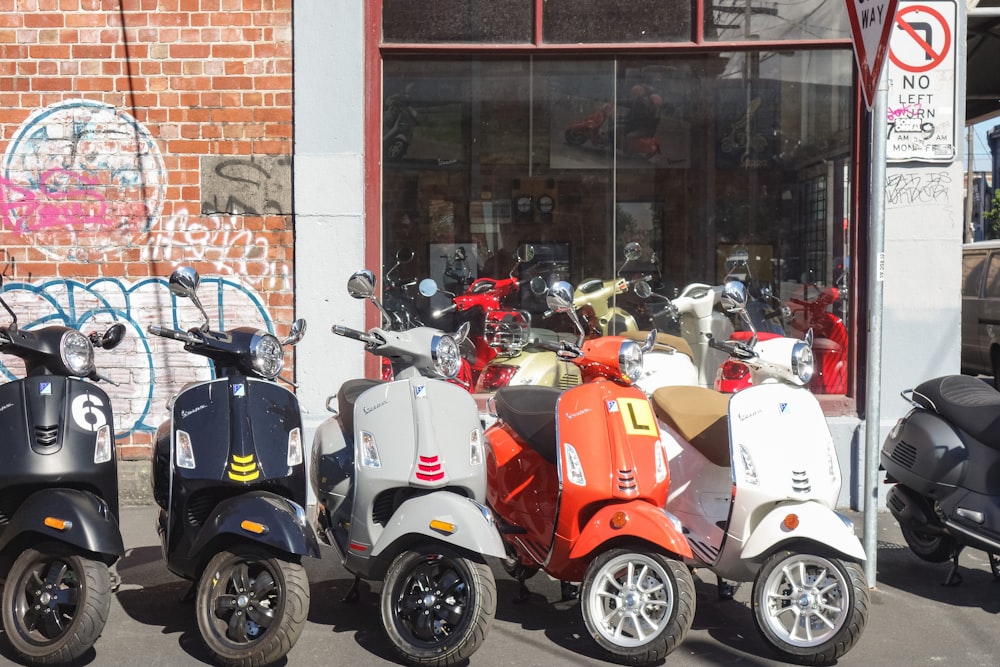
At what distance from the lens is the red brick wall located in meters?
7.21

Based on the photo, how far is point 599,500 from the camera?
15.3 ft

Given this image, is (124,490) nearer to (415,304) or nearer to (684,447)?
(415,304)

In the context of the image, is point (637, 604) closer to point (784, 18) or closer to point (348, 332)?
point (348, 332)

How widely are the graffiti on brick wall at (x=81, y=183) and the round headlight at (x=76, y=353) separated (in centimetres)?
254

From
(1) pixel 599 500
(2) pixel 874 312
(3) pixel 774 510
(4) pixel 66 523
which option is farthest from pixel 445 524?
(2) pixel 874 312

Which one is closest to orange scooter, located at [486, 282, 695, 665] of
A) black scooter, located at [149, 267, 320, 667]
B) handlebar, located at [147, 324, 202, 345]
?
black scooter, located at [149, 267, 320, 667]

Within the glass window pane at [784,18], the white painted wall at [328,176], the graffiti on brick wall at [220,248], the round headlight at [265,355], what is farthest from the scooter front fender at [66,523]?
the glass window pane at [784,18]

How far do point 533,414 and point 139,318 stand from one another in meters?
3.28

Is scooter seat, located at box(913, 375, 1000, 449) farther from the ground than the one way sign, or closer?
closer

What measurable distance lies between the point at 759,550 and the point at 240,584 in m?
2.08

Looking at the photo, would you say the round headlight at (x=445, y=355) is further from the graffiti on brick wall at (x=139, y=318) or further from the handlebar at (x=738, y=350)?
the graffiti on brick wall at (x=139, y=318)

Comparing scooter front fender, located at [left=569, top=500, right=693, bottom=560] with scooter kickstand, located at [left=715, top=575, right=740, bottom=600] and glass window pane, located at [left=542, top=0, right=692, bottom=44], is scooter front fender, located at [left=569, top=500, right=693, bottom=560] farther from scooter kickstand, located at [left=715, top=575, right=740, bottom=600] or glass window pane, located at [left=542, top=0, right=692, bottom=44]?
glass window pane, located at [left=542, top=0, right=692, bottom=44]

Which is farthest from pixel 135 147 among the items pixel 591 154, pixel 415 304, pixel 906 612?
pixel 906 612

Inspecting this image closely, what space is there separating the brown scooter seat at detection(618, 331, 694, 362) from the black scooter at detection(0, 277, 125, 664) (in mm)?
3225
